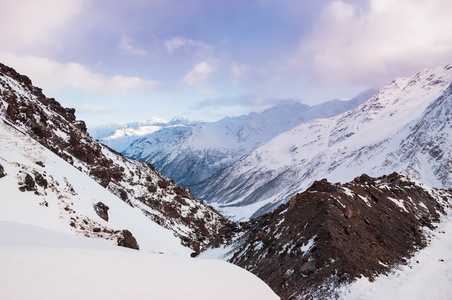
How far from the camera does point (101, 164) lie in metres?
56.4

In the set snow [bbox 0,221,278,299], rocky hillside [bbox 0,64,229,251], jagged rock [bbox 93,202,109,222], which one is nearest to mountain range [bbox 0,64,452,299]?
snow [bbox 0,221,278,299]

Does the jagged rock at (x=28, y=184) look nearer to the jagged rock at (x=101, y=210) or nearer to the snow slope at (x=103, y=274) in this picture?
the jagged rock at (x=101, y=210)

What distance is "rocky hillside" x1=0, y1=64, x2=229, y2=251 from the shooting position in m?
42.6

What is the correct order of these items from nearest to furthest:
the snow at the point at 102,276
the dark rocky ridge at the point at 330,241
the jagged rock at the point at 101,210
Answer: the snow at the point at 102,276 < the dark rocky ridge at the point at 330,241 < the jagged rock at the point at 101,210

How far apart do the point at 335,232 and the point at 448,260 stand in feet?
33.0

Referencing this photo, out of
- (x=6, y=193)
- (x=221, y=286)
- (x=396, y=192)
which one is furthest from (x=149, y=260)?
(x=396, y=192)

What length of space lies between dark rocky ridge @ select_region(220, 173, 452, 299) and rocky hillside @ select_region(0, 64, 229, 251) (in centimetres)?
2659

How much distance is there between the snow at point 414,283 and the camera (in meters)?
13.3

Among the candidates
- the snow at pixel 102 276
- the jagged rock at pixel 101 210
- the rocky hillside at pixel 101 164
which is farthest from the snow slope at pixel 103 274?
the rocky hillside at pixel 101 164

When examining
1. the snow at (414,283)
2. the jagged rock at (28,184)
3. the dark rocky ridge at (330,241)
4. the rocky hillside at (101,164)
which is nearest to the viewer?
the snow at (414,283)

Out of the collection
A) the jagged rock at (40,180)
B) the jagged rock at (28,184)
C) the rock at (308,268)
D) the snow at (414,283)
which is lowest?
the snow at (414,283)

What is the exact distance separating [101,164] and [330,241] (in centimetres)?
5192

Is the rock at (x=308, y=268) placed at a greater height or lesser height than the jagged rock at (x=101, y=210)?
lesser

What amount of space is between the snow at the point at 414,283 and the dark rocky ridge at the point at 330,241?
1.75 ft
